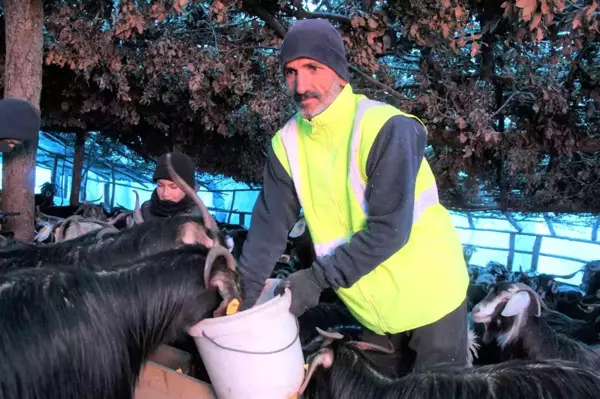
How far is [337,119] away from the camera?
205 centimetres

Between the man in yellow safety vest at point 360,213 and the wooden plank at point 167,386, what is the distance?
372 mm

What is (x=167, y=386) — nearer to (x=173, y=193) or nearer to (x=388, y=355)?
(x=388, y=355)

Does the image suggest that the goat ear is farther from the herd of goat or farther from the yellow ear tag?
the yellow ear tag

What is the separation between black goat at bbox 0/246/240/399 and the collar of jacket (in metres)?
0.64

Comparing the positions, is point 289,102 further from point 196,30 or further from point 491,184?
point 491,184

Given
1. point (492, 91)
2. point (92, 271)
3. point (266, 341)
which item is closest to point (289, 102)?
point (492, 91)

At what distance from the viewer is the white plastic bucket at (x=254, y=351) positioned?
1.64 meters

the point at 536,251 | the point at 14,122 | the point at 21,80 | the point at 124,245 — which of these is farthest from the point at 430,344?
the point at 536,251

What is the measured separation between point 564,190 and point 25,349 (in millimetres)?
7402

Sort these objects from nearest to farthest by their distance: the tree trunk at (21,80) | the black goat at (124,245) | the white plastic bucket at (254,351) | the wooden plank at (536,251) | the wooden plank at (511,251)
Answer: the white plastic bucket at (254,351) < the black goat at (124,245) < the tree trunk at (21,80) < the wooden plank at (536,251) < the wooden plank at (511,251)

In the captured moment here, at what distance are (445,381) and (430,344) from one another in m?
0.20

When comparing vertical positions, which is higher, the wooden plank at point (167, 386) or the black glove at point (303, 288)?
the black glove at point (303, 288)

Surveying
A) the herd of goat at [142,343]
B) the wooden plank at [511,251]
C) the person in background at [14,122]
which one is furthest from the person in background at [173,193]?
the wooden plank at [511,251]

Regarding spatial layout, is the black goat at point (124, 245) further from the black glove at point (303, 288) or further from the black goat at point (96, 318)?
the black glove at point (303, 288)
